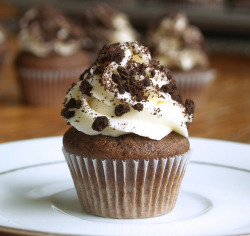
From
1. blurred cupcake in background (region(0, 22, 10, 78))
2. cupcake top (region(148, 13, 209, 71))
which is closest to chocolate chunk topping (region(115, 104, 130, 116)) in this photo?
cupcake top (region(148, 13, 209, 71))

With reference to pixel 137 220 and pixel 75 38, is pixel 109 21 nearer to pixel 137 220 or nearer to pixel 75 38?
pixel 75 38

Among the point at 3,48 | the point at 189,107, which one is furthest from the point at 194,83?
the point at 189,107

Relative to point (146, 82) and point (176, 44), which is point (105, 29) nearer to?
point (176, 44)

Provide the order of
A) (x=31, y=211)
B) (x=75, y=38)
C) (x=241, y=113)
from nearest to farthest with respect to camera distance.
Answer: (x=31, y=211) → (x=241, y=113) → (x=75, y=38)

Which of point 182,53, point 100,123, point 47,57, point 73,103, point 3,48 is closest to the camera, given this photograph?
point 100,123

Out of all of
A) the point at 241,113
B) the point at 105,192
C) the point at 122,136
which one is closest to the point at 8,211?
the point at 105,192

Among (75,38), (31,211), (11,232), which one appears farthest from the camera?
(75,38)
